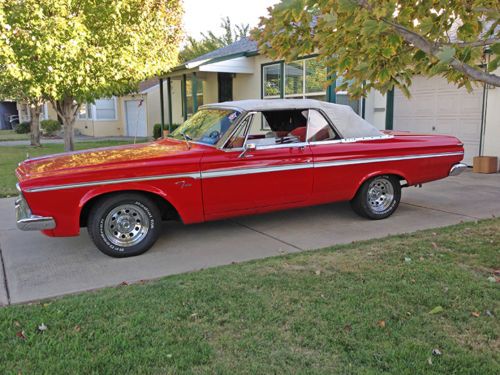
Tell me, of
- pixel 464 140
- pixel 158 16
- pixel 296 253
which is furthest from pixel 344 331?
pixel 158 16

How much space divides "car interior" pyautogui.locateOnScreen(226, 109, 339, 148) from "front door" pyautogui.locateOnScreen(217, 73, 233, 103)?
11921mm

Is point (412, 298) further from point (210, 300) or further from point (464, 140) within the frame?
point (464, 140)

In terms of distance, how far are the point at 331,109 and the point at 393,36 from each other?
2.55 meters

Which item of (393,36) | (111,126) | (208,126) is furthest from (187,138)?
(111,126)

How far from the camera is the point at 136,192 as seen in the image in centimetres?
506

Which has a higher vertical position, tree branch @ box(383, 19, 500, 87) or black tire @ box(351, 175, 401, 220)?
tree branch @ box(383, 19, 500, 87)

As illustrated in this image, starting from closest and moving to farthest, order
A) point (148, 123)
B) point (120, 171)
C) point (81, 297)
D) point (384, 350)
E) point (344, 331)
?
point (384, 350)
point (344, 331)
point (81, 297)
point (120, 171)
point (148, 123)

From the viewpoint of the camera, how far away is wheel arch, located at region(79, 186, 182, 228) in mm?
4801

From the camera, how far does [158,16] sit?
469 inches

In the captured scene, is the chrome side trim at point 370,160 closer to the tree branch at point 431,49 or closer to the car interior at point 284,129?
the car interior at point 284,129

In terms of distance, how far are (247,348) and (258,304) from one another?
0.66 m

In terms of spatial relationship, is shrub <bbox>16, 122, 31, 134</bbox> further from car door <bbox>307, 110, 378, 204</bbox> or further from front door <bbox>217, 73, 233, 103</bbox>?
car door <bbox>307, 110, 378, 204</bbox>

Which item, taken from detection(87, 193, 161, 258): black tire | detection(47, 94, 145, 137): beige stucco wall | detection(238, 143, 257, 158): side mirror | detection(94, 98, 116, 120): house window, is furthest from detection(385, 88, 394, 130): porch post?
detection(94, 98, 116, 120): house window

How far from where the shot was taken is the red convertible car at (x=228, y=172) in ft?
15.7
